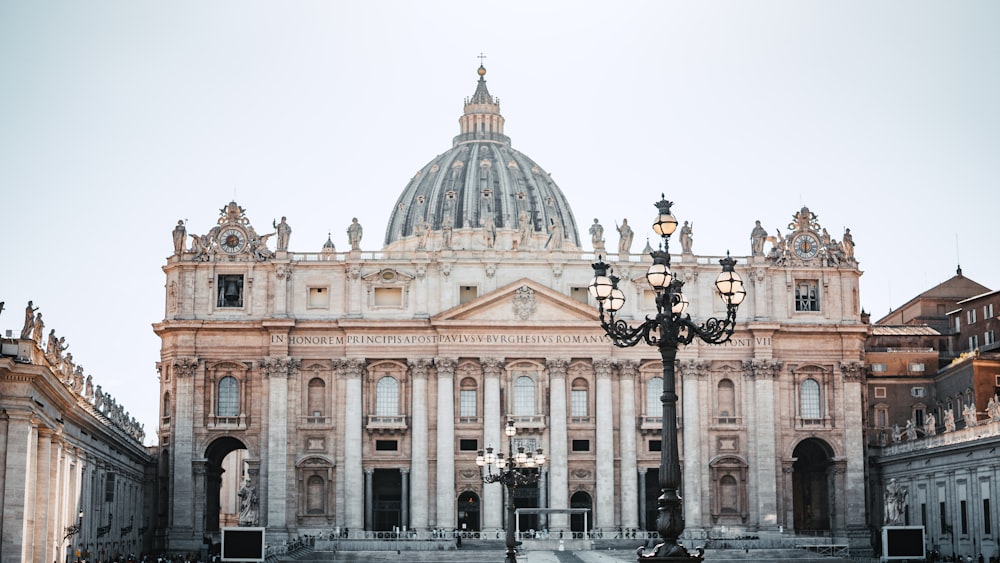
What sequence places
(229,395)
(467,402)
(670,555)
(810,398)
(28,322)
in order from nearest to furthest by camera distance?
(670,555), (28,322), (229,395), (467,402), (810,398)

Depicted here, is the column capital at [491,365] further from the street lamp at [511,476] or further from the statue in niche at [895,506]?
the street lamp at [511,476]

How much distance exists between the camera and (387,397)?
95.6m

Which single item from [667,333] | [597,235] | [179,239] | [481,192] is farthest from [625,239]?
[667,333]

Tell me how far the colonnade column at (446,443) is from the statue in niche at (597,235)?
1161 cm

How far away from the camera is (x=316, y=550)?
82000 mm

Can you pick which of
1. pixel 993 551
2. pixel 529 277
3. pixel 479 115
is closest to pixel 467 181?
pixel 479 115

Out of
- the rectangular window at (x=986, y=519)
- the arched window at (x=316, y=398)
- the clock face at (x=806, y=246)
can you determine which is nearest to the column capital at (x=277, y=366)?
the arched window at (x=316, y=398)

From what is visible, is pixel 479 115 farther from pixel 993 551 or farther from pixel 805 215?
pixel 993 551

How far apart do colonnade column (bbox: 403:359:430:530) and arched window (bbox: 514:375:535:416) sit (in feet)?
18.8

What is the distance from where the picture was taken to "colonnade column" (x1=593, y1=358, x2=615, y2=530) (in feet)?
308

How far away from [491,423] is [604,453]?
7167mm

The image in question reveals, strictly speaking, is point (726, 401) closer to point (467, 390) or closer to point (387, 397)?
point (467, 390)

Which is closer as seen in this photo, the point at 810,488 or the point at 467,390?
the point at 467,390

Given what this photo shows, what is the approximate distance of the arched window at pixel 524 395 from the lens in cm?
9575
